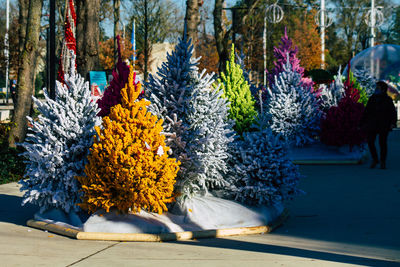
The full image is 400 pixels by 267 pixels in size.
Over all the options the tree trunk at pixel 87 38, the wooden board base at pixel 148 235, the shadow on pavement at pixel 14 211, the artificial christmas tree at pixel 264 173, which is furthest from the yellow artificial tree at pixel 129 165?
the tree trunk at pixel 87 38

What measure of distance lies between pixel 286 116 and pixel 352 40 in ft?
219

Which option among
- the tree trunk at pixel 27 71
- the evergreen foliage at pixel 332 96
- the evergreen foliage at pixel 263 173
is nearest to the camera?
the evergreen foliage at pixel 263 173

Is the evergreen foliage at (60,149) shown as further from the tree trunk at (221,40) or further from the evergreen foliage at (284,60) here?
the tree trunk at (221,40)

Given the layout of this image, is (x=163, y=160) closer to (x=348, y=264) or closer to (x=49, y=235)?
(x=49, y=235)

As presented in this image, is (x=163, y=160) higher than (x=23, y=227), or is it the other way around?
(x=163, y=160)

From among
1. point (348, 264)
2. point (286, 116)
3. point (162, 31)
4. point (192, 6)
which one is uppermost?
point (162, 31)

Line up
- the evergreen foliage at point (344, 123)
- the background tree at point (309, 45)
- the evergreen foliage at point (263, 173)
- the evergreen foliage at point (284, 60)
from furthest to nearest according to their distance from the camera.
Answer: the background tree at point (309, 45) < the evergreen foliage at point (284, 60) < the evergreen foliage at point (344, 123) < the evergreen foliage at point (263, 173)

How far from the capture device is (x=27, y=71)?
14.1 metres

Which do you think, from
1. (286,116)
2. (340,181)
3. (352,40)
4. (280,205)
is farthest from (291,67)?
(352,40)

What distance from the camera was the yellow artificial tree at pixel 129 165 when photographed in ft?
22.2

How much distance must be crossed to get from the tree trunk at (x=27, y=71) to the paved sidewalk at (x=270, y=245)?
15.2 ft

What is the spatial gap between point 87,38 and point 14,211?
5387 mm

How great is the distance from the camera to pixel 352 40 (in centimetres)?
7888

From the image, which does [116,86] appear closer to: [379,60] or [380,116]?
[380,116]
